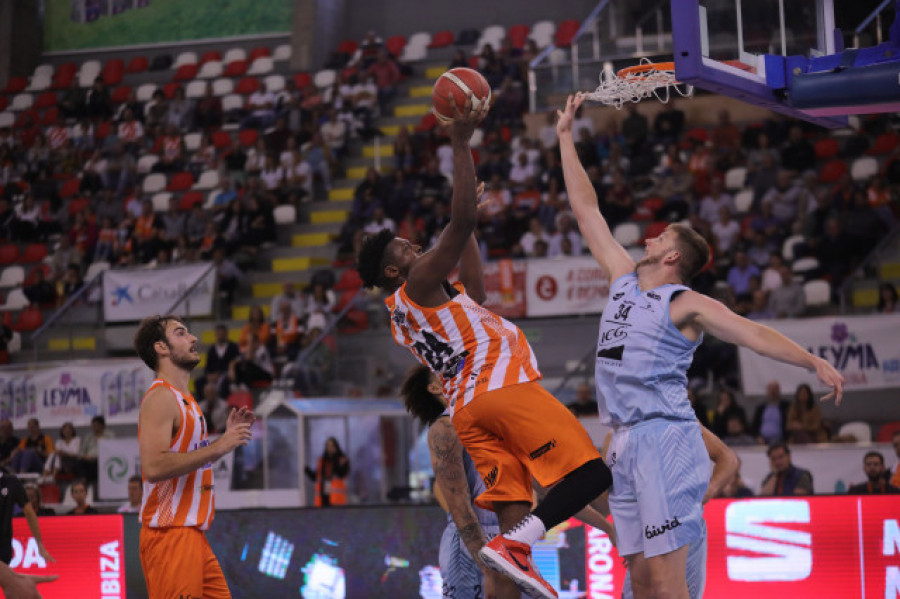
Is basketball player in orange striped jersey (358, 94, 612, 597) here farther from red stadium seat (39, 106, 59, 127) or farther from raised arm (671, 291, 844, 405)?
red stadium seat (39, 106, 59, 127)

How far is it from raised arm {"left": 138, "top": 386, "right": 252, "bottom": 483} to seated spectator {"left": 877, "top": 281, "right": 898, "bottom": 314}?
30.7 ft

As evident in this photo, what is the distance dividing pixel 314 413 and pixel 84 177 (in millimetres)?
10448

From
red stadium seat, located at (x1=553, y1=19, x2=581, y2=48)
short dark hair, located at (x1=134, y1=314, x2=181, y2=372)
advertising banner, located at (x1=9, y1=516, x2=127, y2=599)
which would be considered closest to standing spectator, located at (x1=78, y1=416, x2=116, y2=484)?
advertising banner, located at (x1=9, y1=516, x2=127, y2=599)

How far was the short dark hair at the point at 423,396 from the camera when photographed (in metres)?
6.54

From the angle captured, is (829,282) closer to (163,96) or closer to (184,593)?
(184,593)

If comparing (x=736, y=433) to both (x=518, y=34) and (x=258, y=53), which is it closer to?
(x=518, y=34)

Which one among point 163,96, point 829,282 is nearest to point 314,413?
point 829,282

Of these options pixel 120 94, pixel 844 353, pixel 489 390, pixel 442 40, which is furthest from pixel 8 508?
pixel 120 94

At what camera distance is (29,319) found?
1841 centimetres

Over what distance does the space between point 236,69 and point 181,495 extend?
66.3ft

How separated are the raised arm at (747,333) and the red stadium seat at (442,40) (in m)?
19.6

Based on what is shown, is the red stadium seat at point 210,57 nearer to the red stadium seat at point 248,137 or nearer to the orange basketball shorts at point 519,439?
the red stadium seat at point 248,137

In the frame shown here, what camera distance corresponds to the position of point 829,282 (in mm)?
14305

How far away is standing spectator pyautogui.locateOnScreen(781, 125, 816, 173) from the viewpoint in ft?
54.0
